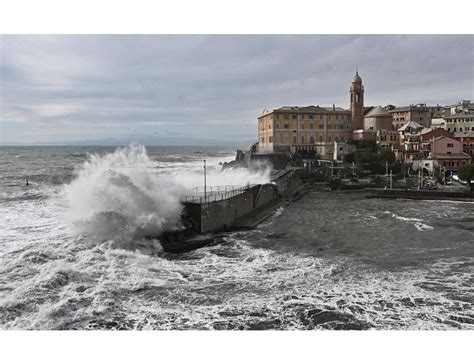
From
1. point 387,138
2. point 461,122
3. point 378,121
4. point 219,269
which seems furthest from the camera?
point 378,121

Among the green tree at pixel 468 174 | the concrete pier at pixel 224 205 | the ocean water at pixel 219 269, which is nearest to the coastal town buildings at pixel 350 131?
the green tree at pixel 468 174

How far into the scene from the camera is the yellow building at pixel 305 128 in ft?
190

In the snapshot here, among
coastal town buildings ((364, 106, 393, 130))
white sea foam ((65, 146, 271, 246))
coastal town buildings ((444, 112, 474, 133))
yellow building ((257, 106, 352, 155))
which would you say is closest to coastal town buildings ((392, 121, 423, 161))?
coastal town buildings ((364, 106, 393, 130))

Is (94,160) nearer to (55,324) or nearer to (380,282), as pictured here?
(55,324)

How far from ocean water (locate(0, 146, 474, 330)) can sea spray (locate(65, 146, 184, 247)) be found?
0.06 m

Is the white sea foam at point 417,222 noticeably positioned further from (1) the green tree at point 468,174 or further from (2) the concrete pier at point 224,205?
(1) the green tree at point 468,174

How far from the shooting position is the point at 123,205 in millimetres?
19734

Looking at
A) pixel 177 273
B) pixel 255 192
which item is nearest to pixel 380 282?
pixel 177 273

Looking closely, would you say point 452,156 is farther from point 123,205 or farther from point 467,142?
point 123,205

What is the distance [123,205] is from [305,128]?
43.4 m

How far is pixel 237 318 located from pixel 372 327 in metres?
3.60

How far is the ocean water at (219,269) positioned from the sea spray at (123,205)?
0.19 feet

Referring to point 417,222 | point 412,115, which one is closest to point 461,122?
point 412,115

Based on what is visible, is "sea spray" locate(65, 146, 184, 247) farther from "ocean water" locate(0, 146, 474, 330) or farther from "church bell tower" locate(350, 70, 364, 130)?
"church bell tower" locate(350, 70, 364, 130)
